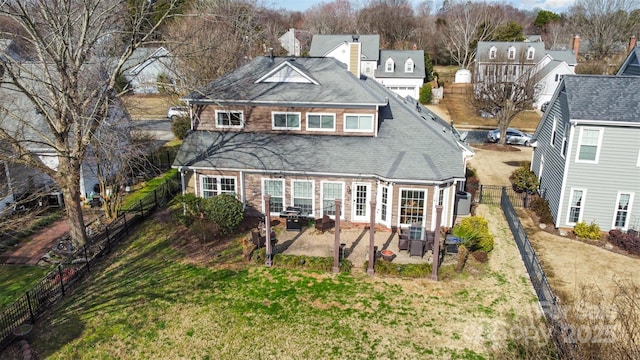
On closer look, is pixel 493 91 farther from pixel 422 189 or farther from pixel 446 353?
pixel 446 353

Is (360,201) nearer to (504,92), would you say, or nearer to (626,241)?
(626,241)

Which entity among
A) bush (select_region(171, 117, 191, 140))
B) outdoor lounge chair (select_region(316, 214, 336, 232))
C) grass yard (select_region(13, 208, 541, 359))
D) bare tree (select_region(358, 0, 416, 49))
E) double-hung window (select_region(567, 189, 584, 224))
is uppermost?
bare tree (select_region(358, 0, 416, 49))

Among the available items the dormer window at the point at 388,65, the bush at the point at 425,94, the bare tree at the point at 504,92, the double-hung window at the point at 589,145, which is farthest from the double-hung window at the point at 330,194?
the bush at the point at 425,94

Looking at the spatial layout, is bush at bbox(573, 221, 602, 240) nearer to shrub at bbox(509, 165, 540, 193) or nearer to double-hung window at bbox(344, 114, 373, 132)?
shrub at bbox(509, 165, 540, 193)

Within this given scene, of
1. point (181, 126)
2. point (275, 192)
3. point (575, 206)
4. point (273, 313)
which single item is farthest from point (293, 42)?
point (273, 313)

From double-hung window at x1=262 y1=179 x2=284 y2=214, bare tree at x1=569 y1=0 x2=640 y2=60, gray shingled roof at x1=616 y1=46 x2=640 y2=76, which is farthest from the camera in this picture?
bare tree at x1=569 y1=0 x2=640 y2=60

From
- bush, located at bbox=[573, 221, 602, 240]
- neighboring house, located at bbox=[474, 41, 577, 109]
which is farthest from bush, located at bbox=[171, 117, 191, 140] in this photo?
bush, located at bbox=[573, 221, 602, 240]

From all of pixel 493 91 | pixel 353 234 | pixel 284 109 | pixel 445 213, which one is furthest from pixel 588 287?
pixel 493 91
